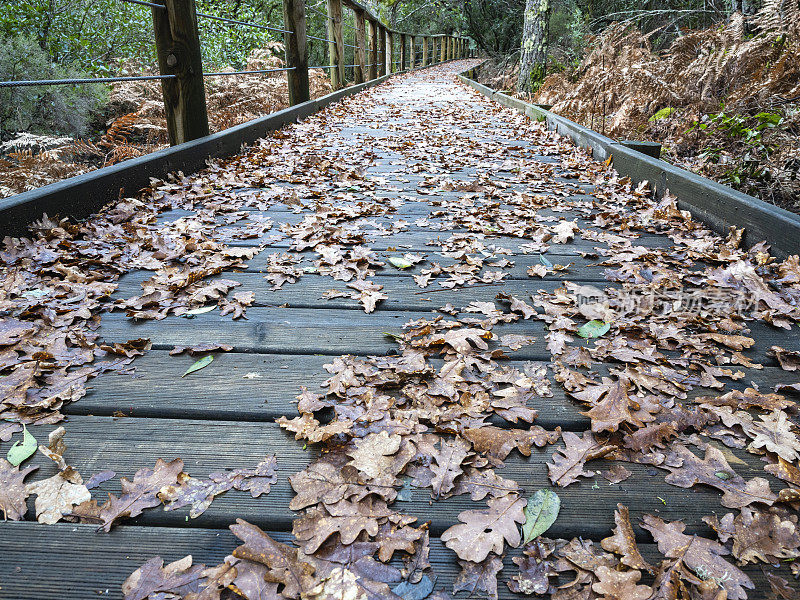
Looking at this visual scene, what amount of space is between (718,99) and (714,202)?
2257mm

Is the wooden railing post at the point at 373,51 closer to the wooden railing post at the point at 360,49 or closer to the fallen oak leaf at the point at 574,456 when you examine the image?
the wooden railing post at the point at 360,49

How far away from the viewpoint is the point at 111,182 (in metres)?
2.95

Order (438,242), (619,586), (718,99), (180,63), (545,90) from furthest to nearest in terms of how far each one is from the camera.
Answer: (545,90), (718,99), (180,63), (438,242), (619,586)

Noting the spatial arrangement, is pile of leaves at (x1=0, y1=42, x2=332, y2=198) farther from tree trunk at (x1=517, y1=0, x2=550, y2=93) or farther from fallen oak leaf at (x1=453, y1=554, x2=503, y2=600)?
tree trunk at (x1=517, y1=0, x2=550, y2=93)

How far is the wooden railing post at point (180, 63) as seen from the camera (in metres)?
3.52

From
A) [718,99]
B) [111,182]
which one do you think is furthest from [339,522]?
[718,99]

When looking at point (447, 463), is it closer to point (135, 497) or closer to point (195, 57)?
point (135, 497)

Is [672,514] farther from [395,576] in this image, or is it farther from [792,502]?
[395,576]

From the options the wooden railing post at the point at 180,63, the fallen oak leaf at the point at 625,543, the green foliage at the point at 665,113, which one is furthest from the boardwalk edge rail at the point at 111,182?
the green foliage at the point at 665,113

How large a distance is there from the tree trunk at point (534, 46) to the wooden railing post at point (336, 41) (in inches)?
144

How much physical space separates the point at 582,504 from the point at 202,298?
164cm

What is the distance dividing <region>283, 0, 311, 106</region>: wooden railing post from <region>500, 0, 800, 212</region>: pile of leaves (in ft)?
12.1

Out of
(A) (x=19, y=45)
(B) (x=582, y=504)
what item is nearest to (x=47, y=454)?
(B) (x=582, y=504)

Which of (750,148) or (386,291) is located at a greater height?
(750,148)
